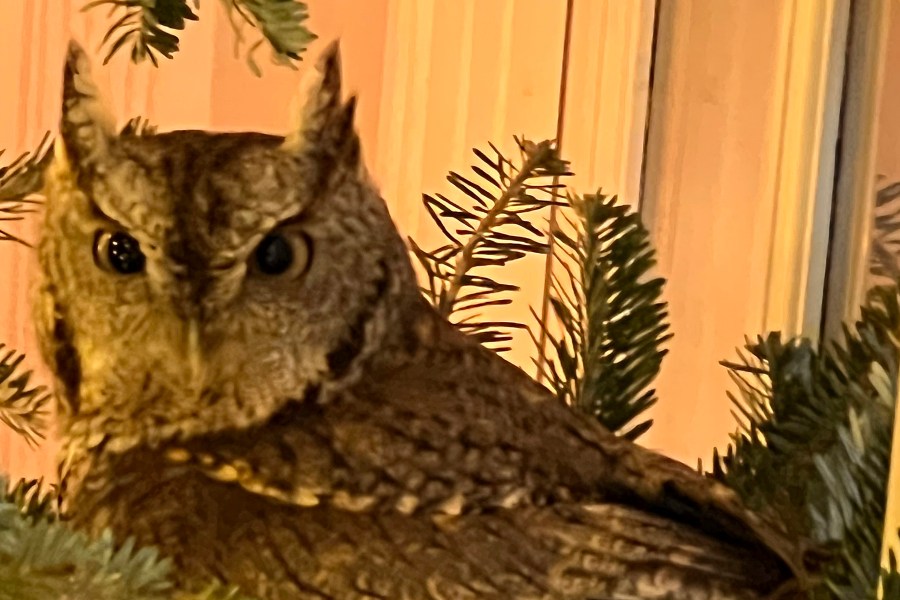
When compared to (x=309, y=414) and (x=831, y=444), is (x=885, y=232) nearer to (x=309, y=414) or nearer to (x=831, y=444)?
(x=831, y=444)

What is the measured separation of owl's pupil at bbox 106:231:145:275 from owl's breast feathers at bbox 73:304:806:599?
0.27ft

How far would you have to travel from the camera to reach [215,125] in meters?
1.06

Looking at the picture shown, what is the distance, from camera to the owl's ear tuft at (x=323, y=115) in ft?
1.61

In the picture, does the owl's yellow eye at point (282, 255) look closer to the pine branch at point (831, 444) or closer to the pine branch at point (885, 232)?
the pine branch at point (831, 444)

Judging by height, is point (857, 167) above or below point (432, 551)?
above

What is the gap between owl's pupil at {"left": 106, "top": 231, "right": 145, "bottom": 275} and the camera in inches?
18.4

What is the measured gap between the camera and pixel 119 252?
0.47 meters

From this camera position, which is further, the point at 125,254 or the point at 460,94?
the point at 460,94

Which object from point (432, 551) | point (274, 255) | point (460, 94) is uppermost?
point (460, 94)

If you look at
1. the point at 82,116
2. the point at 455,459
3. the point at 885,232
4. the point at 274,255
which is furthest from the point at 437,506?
the point at 885,232

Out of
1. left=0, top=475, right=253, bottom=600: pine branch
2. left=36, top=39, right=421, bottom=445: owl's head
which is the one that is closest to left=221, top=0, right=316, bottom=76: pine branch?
left=36, top=39, right=421, bottom=445: owl's head

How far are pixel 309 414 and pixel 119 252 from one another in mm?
112

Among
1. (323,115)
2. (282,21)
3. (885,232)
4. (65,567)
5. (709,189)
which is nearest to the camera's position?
(65,567)

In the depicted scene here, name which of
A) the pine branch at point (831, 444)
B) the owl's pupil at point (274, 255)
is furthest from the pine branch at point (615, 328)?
the owl's pupil at point (274, 255)
